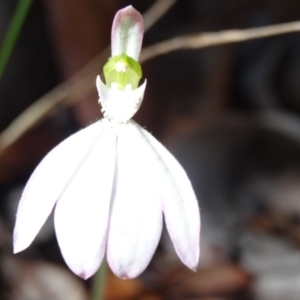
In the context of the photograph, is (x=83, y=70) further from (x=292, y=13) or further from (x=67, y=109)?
(x=292, y=13)

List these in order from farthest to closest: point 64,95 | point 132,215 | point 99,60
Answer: point 99,60, point 64,95, point 132,215

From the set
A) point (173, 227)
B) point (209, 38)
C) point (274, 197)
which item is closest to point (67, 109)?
point (274, 197)

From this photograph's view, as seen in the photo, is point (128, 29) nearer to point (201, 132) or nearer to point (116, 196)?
point (116, 196)

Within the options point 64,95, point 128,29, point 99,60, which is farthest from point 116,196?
point 99,60

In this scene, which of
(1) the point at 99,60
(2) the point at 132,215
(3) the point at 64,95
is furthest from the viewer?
(1) the point at 99,60

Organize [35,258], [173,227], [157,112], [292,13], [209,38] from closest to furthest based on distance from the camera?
[173,227] < [209,38] < [35,258] < [157,112] < [292,13]

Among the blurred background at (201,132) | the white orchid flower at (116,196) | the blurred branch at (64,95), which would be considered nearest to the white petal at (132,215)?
the white orchid flower at (116,196)
